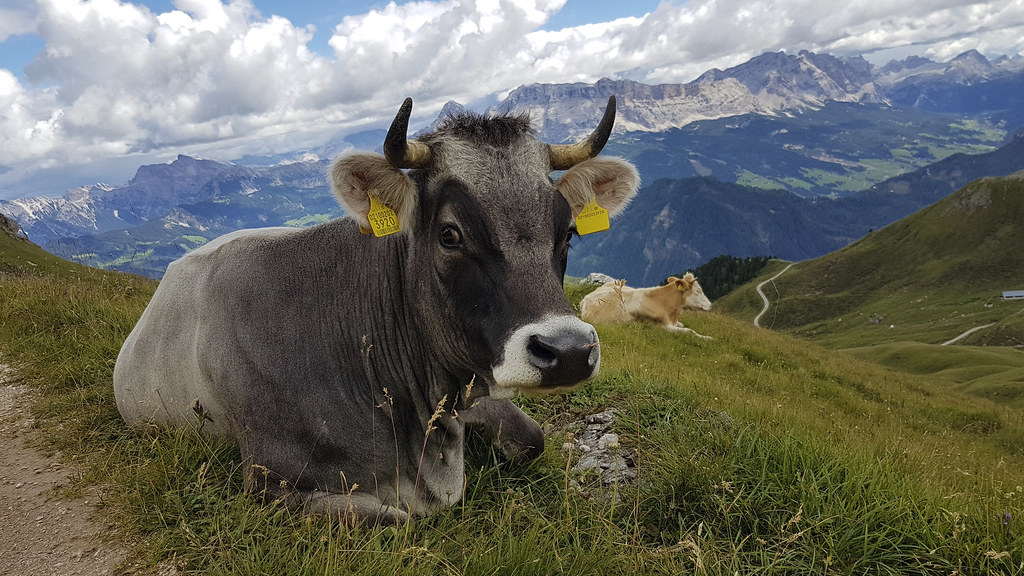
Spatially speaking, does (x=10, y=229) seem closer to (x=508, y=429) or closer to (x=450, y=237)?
(x=508, y=429)

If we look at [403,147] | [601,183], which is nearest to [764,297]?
[601,183]

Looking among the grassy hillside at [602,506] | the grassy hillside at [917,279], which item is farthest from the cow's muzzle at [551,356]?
the grassy hillside at [917,279]

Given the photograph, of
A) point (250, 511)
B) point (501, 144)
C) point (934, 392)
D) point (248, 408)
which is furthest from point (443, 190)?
point (934, 392)

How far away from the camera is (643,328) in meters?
18.7

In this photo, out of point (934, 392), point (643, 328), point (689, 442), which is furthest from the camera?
point (934, 392)

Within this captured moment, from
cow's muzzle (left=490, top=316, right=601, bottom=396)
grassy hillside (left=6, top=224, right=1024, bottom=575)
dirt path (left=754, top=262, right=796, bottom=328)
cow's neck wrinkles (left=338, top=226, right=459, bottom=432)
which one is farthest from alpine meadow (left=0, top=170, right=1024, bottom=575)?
dirt path (left=754, top=262, right=796, bottom=328)

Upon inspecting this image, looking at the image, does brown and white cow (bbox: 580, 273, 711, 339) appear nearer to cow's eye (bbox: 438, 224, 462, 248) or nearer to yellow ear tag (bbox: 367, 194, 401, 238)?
yellow ear tag (bbox: 367, 194, 401, 238)

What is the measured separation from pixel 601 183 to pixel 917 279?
580ft

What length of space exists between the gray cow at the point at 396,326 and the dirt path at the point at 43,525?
93 centimetres

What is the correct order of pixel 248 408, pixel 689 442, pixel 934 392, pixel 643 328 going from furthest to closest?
pixel 934 392, pixel 643 328, pixel 689 442, pixel 248 408

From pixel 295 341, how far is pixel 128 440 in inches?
91.6

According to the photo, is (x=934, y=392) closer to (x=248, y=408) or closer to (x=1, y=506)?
(x=248, y=408)

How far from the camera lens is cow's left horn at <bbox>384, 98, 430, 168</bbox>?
12.7 ft

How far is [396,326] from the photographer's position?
5035mm
